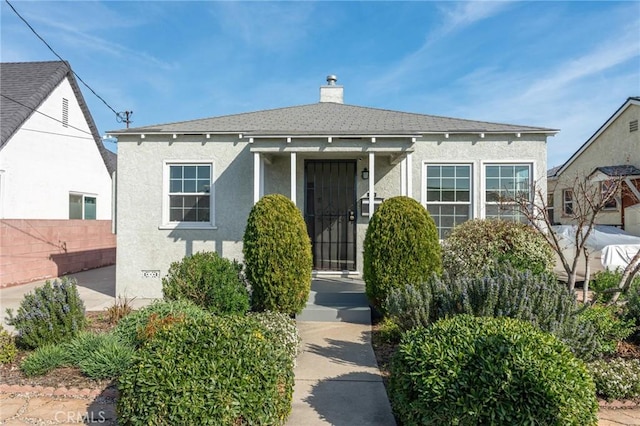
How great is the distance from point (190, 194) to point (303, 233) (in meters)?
3.84

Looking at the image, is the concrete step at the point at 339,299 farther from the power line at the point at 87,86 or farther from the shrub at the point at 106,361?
the power line at the point at 87,86

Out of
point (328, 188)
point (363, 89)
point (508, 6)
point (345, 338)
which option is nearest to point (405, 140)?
point (328, 188)

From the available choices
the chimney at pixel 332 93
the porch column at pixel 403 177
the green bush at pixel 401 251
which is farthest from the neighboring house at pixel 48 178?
the porch column at pixel 403 177

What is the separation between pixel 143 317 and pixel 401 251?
373cm

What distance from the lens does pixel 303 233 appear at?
600cm

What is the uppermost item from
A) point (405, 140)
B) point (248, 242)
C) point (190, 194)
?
point (405, 140)

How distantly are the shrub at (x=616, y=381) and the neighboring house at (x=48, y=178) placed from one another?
42.1 ft

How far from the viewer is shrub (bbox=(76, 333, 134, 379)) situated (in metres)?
3.82

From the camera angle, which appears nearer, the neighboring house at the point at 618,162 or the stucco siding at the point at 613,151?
the neighboring house at the point at 618,162

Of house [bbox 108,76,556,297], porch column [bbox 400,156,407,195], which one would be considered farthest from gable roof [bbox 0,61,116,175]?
porch column [bbox 400,156,407,195]

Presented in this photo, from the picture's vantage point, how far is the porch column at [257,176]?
7.83 metres

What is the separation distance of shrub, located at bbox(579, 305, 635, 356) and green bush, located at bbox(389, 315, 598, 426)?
6.38ft

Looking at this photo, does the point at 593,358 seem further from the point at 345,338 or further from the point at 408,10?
the point at 408,10

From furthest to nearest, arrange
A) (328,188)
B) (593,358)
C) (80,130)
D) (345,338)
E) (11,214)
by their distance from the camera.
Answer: (80,130) < (11,214) < (328,188) < (345,338) < (593,358)
